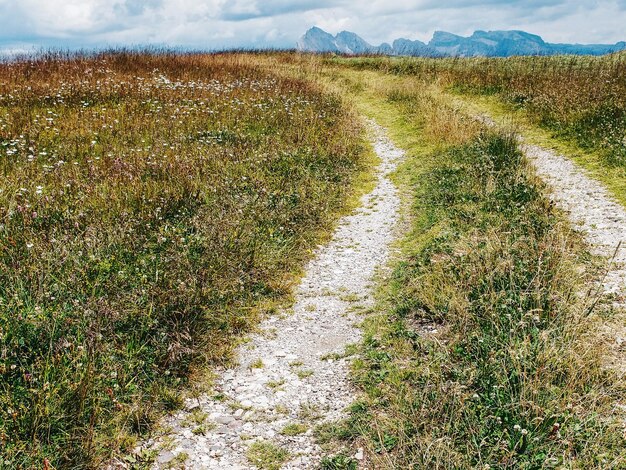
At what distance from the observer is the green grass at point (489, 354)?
3.61 m

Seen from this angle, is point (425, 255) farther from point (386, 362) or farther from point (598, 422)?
point (598, 422)

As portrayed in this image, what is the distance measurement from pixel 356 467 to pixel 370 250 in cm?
513

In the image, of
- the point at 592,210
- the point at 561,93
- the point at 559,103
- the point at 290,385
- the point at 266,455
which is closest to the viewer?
the point at 266,455

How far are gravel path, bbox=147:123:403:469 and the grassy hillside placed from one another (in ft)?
1.24

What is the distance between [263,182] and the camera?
33.6 ft

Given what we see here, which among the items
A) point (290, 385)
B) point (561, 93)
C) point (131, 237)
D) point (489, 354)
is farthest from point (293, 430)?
point (561, 93)

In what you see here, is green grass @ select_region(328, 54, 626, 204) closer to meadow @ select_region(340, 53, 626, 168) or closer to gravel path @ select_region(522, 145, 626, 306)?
meadow @ select_region(340, 53, 626, 168)

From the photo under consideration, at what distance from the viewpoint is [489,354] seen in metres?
4.55

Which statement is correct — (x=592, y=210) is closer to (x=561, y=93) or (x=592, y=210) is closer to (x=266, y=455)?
(x=266, y=455)

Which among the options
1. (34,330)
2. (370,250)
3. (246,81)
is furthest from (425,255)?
(246,81)

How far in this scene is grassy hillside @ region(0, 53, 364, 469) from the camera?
423 centimetres

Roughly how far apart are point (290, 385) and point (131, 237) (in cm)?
364

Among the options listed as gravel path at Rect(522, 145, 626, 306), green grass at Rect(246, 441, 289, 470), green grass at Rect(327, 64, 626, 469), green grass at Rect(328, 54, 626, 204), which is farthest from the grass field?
green grass at Rect(246, 441, 289, 470)

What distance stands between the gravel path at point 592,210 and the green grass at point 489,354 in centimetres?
39
